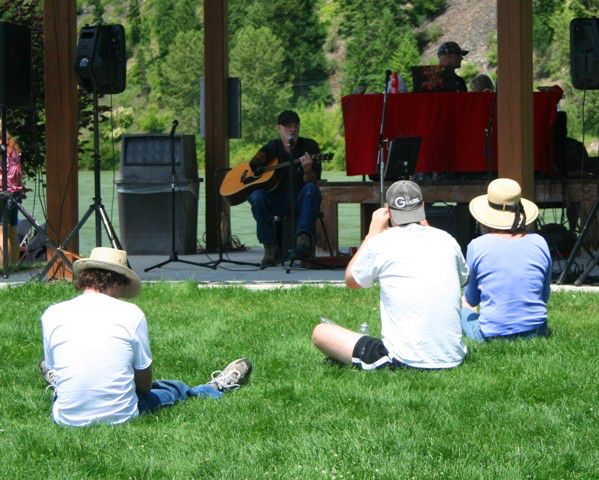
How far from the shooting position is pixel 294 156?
12.8m

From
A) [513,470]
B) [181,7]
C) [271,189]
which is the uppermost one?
[181,7]

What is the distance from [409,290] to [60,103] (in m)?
5.29

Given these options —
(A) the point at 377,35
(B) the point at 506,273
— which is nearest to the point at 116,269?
(B) the point at 506,273

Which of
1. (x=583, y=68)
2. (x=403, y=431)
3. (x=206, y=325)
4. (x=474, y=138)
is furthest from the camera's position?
(x=474, y=138)

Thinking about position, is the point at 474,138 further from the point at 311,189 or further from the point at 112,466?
the point at 112,466

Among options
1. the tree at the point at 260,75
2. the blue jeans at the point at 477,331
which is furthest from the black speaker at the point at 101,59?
the tree at the point at 260,75

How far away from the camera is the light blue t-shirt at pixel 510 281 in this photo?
26.4ft

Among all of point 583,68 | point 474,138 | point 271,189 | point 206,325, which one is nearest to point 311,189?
point 271,189

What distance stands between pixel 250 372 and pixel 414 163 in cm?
575

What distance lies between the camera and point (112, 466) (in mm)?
5566

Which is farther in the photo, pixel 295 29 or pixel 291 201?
pixel 295 29

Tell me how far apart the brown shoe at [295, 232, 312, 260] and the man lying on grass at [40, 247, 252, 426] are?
6.25 metres

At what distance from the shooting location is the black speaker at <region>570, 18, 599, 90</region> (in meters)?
10.7

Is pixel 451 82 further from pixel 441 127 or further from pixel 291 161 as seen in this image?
pixel 291 161
